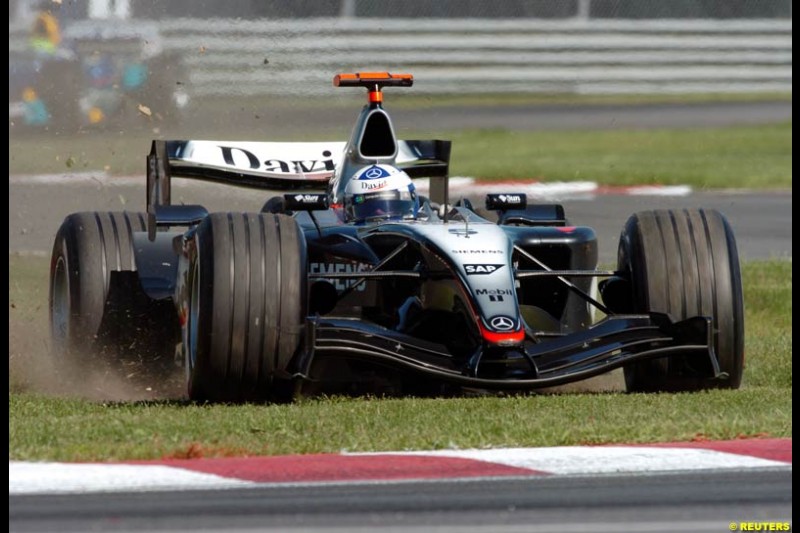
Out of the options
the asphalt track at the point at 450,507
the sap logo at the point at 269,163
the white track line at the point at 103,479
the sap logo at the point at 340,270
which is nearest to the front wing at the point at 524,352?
the sap logo at the point at 340,270

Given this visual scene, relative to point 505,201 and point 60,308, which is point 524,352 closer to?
point 505,201

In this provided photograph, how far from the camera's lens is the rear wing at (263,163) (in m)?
10.1

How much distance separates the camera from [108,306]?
30.6 ft

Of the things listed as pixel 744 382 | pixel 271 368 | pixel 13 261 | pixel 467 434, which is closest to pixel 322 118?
pixel 13 261

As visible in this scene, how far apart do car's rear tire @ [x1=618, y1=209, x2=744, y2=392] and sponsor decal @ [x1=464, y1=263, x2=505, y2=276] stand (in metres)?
0.81

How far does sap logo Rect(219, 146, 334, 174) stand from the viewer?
1027cm

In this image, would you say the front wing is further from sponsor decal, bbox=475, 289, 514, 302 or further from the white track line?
the white track line

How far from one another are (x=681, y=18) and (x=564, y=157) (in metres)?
3.62

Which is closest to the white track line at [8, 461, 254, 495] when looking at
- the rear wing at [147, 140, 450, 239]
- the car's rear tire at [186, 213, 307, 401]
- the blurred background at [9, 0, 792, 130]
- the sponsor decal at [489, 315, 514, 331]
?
the car's rear tire at [186, 213, 307, 401]

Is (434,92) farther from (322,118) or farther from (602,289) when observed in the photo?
(602,289)

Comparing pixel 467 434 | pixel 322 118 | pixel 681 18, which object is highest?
pixel 681 18

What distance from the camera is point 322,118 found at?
1582 cm

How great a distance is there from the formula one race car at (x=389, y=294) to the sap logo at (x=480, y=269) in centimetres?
1

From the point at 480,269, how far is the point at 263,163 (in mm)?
2901
